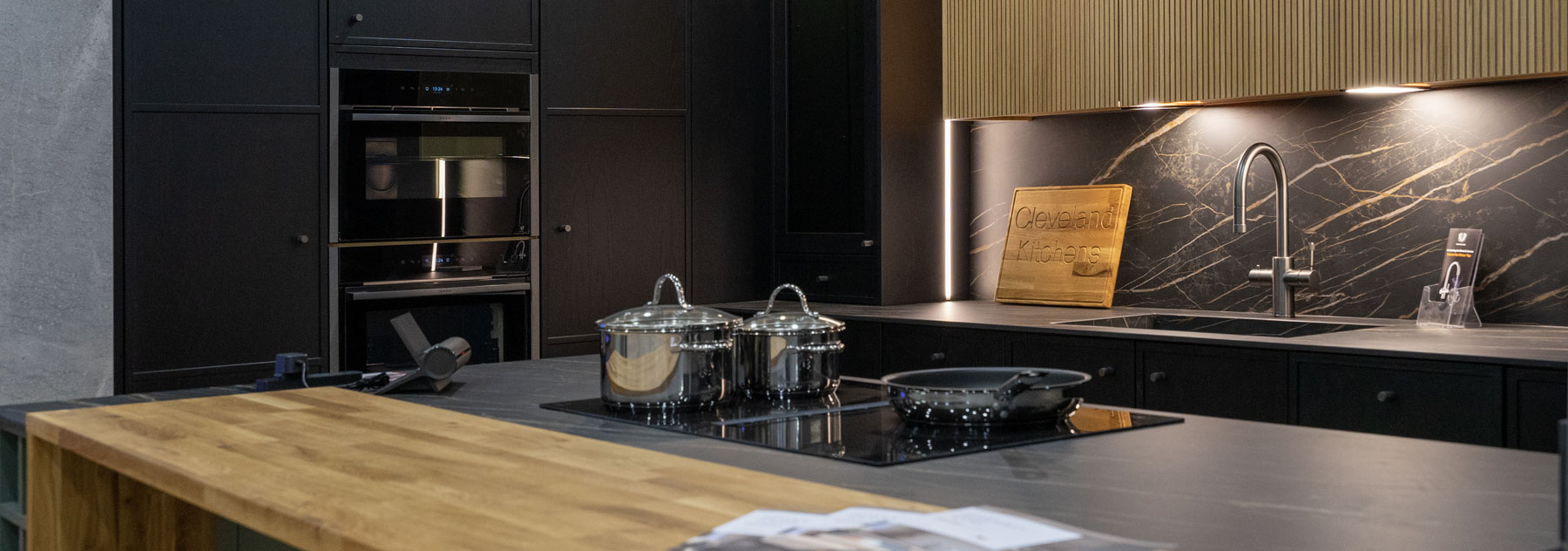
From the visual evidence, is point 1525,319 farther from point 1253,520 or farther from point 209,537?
point 209,537

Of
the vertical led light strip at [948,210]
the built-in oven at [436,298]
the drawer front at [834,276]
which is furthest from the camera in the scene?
the vertical led light strip at [948,210]

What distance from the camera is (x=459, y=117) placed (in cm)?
405

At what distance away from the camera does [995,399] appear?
1695mm

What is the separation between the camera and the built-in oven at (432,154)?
391cm

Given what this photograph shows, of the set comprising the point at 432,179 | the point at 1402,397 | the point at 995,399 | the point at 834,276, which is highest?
the point at 432,179

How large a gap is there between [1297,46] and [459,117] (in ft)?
7.89

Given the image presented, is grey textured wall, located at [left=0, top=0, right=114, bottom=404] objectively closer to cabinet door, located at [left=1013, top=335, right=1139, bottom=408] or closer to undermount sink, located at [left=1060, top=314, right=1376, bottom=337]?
cabinet door, located at [left=1013, top=335, right=1139, bottom=408]

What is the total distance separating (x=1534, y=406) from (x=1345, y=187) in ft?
3.59

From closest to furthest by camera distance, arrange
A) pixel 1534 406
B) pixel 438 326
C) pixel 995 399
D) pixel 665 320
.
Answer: pixel 995 399 → pixel 665 320 → pixel 1534 406 → pixel 438 326

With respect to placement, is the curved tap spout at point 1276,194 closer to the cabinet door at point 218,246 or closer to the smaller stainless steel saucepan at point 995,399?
the smaller stainless steel saucepan at point 995,399

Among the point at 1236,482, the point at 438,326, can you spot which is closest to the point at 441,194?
the point at 438,326

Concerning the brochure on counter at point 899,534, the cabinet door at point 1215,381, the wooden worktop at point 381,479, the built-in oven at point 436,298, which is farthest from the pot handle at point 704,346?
the built-in oven at point 436,298

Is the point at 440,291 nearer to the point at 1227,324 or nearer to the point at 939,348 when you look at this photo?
the point at 939,348

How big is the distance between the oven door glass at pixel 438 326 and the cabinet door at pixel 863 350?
104cm
